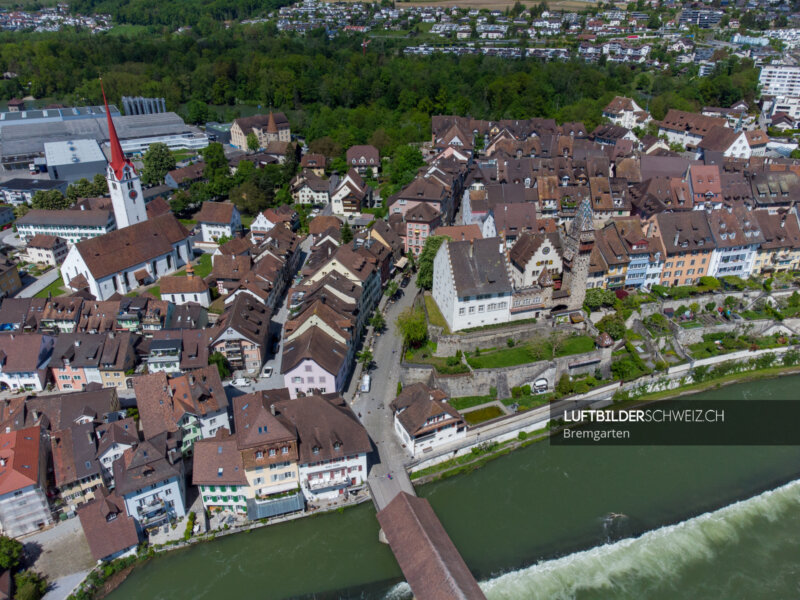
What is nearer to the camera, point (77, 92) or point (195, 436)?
point (195, 436)

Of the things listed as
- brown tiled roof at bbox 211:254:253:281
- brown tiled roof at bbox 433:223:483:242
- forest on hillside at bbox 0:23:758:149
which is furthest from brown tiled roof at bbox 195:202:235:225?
forest on hillside at bbox 0:23:758:149

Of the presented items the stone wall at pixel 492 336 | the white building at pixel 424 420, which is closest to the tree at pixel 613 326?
the stone wall at pixel 492 336

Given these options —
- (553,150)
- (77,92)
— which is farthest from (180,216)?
(77,92)

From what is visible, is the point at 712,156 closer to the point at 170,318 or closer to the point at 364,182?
the point at 364,182

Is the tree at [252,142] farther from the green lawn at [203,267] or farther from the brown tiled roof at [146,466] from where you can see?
the brown tiled roof at [146,466]

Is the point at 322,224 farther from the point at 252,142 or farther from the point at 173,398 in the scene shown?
the point at 252,142

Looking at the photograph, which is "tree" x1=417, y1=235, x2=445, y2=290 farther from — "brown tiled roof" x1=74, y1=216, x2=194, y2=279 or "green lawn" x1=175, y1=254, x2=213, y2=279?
"brown tiled roof" x1=74, y1=216, x2=194, y2=279

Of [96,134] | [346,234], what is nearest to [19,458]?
[346,234]
